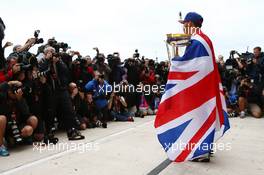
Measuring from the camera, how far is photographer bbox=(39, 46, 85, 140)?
6.56 meters

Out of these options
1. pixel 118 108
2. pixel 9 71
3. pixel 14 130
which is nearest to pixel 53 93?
pixel 9 71

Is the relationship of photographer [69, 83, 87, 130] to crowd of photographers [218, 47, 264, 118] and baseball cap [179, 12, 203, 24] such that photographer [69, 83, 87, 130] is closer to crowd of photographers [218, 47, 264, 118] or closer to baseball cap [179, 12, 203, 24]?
baseball cap [179, 12, 203, 24]

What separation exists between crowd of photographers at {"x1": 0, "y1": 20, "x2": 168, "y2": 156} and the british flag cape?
7.47 ft

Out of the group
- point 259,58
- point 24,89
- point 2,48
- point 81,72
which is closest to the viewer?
point 24,89

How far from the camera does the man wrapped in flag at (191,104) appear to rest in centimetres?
459

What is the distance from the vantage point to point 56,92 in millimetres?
6820

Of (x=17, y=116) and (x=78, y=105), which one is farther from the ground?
(x=17, y=116)

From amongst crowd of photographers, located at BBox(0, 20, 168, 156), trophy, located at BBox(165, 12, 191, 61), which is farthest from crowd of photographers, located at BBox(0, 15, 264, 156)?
trophy, located at BBox(165, 12, 191, 61)

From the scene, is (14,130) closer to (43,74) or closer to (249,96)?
(43,74)

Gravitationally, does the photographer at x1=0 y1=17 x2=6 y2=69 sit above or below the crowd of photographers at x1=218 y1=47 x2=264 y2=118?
above

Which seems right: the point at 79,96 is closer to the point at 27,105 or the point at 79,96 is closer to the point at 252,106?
the point at 27,105

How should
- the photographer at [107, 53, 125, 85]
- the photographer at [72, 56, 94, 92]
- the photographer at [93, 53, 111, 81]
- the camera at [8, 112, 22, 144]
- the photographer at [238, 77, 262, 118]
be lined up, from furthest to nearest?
the photographer at [238, 77, 262, 118]
the photographer at [107, 53, 125, 85]
the photographer at [93, 53, 111, 81]
the photographer at [72, 56, 94, 92]
the camera at [8, 112, 22, 144]

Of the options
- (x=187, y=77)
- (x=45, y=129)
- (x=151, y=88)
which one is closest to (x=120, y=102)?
(x=151, y=88)

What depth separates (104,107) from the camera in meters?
8.54
